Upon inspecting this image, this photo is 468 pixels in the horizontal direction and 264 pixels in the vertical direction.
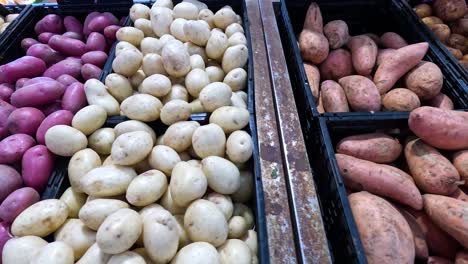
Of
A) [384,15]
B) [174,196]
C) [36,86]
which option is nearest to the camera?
[174,196]

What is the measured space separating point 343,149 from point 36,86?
3.52ft

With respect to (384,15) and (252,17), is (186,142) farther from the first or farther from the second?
(384,15)

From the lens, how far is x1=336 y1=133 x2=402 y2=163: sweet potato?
951mm

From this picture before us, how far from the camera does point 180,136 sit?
2.92 feet

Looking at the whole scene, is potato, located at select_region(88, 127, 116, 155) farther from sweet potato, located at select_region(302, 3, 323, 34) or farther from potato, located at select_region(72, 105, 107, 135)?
sweet potato, located at select_region(302, 3, 323, 34)

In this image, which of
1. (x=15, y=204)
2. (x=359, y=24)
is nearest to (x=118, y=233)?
(x=15, y=204)

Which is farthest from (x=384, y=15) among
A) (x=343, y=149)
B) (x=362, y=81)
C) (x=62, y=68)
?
A: (x=62, y=68)

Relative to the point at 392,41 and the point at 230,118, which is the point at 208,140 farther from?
the point at 392,41

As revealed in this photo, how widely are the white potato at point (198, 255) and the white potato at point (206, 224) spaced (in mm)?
26

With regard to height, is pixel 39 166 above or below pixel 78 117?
below

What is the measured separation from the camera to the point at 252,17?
1.62m

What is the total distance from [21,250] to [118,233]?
262mm

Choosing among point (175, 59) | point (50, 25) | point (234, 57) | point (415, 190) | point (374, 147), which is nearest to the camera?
point (415, 190)

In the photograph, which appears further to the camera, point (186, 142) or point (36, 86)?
point (36, 86)
